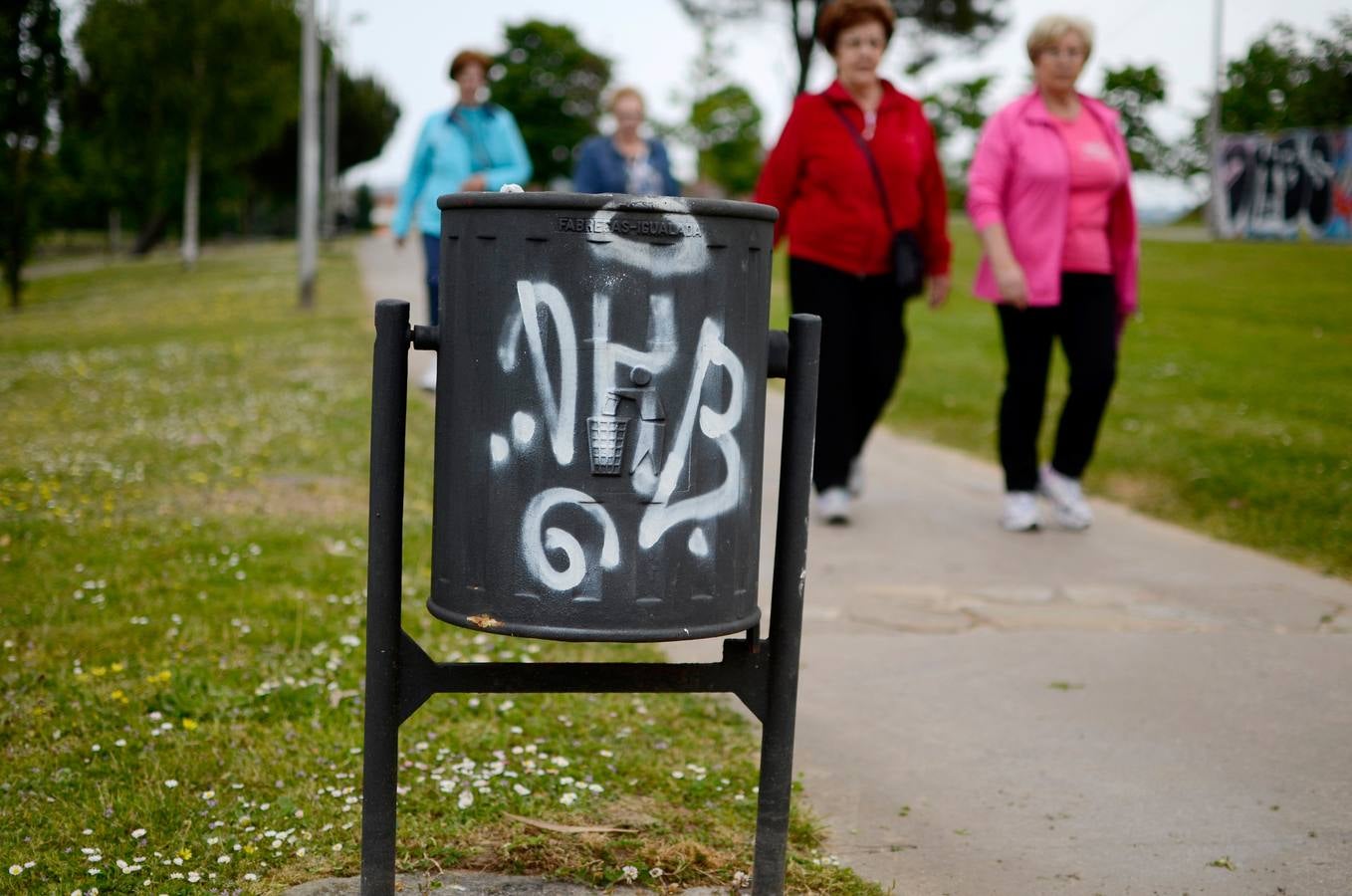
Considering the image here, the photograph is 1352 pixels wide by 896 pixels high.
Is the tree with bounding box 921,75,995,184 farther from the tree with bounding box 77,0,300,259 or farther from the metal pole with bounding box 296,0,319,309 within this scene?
the metal pole with bounding box 296,0,319,309

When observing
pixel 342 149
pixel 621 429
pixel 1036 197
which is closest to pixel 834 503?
pixel 1036 197

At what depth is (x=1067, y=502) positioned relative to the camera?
6.57m

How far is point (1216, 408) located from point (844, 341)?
430cm

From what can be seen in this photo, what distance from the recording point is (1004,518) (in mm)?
6590

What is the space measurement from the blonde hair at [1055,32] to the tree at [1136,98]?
3329 cm

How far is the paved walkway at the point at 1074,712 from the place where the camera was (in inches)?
125

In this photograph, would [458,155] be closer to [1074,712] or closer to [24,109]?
[1074,712]

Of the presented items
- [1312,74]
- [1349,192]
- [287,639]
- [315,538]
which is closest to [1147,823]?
[287,639]

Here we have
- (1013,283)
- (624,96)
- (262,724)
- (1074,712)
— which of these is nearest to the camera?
(262,724)

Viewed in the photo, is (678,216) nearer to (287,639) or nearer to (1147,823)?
(1147,823)

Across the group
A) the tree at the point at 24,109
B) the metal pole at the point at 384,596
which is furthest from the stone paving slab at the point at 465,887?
the tree at the point at 24,109

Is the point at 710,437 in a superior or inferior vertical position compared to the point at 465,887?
superior

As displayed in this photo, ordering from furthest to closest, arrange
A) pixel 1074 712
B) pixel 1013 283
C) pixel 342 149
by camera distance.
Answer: pixel 342 149
pixel 1013 283
pixel 1074 712

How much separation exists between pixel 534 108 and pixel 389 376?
316ft
